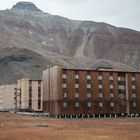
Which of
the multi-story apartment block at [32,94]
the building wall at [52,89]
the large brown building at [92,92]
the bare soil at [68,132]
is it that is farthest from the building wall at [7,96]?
the bare soil at [68,132]

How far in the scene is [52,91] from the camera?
113 meters

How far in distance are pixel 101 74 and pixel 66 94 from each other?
1312 centimetres

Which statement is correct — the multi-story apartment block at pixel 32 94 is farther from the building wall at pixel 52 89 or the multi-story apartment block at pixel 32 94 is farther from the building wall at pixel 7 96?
the building wall at pixel 52 89

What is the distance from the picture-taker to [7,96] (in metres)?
187

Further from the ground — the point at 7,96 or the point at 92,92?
the point at 7,96

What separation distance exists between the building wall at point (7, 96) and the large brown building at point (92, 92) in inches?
2862

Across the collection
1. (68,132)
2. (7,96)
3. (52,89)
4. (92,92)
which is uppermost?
(7,96)

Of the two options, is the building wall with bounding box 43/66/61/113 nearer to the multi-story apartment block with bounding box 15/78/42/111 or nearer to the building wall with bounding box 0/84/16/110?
the multi-story apartment block with bounding box 15/78/42/111

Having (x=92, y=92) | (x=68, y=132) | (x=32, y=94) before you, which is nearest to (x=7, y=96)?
(x=32, y=94)

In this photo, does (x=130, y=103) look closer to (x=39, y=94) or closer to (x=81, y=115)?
(x=81, y=115)

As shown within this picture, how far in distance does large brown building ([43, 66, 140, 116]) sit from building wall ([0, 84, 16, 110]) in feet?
238

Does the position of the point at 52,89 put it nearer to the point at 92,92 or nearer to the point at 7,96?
the point at 92,92

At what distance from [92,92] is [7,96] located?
3450 inches

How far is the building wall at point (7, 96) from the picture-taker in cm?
18466
